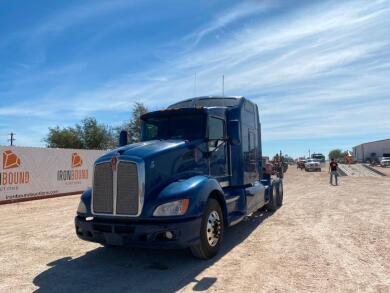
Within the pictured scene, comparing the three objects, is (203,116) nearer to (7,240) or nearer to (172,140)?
(172,140)

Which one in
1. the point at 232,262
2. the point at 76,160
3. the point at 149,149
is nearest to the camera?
the point at 232,262

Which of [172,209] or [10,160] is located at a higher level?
[10,160]

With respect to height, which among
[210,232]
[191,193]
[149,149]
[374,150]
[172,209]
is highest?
[374,150]

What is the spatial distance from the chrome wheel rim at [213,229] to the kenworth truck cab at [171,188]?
0.06 ft

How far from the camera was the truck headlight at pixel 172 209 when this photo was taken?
6340 millimetres

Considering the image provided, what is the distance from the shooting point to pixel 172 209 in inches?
250

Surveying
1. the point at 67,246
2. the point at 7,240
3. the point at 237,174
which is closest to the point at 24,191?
the point at 7,240

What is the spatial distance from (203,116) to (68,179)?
15634mm

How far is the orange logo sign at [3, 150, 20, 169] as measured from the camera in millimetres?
17922

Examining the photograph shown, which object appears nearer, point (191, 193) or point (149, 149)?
point (191, 193)

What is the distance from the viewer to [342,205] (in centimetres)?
1416

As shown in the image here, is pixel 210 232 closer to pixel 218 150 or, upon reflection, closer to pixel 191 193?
pixel 191 193

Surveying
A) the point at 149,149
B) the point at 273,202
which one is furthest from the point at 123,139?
the point at 273,202

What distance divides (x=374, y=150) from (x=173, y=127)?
92.6m
